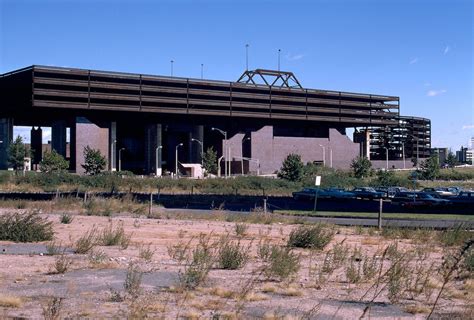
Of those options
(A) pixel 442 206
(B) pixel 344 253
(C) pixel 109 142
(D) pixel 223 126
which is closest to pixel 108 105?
(C) pixel 109 142

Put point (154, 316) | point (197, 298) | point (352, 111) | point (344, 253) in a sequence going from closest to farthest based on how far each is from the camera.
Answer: point (154, 316) → point (197, 298) → point (344, 253) → point (352, 111)

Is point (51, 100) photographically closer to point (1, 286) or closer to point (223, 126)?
point (223, 126)

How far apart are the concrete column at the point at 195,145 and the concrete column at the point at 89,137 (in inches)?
720

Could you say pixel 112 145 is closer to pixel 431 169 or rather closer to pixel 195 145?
pixel 195 145

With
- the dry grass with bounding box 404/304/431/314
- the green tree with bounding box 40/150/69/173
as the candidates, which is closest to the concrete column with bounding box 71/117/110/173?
the green tree with bounding box 40/150/69/173

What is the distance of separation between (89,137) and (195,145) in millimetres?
23867

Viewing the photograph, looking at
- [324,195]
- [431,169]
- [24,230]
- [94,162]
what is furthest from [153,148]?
[24,230]

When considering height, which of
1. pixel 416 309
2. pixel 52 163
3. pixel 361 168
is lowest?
pixel 416 309

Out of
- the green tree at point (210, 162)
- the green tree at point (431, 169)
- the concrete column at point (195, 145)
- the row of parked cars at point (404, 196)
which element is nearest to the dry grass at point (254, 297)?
the row of parked cars at point (404, 196)

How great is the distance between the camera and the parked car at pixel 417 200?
60938 millimetres

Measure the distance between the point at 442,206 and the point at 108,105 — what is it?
71916 millimetres

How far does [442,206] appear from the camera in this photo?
198ft

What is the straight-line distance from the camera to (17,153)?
375 ft

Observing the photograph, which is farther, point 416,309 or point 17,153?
point 17,153
